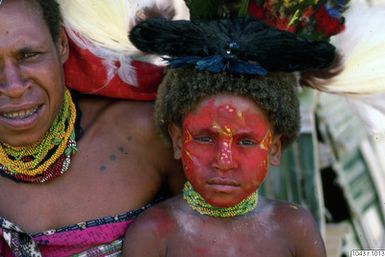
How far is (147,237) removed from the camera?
10.1ft

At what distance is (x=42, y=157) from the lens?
10.3 feet

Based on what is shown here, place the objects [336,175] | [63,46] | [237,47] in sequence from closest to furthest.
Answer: [237,47]
[63,46]
[336,175]

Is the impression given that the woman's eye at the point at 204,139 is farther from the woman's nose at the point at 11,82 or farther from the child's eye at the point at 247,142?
the woman's nose at the point at 11,82

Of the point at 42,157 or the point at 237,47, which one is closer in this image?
the point at 237,47

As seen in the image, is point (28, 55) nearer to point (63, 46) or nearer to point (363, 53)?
point (63, 46)

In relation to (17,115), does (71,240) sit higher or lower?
lower

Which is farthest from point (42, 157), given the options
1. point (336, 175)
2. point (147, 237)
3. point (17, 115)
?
point (336, 175)

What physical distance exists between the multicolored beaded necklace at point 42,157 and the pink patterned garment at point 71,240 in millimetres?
182

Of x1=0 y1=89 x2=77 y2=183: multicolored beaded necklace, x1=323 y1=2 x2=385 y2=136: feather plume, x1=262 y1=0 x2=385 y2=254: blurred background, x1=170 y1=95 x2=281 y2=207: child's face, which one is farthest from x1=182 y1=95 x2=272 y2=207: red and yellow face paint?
x1=262 y1=0 x2=385 y2=254: blurred background

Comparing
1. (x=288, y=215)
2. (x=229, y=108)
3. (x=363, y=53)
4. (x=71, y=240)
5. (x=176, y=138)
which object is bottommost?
(x=71, y=240)

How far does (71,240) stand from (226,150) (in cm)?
66

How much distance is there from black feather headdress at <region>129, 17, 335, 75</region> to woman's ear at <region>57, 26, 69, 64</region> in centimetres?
44

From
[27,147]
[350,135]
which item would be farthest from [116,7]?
[350,135]

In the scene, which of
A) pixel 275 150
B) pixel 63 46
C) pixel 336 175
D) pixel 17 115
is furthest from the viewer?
pixel 336 175
